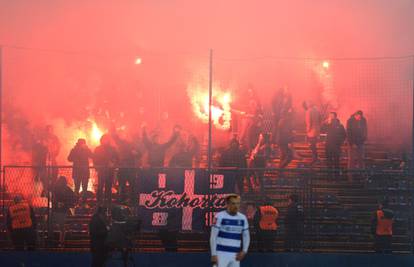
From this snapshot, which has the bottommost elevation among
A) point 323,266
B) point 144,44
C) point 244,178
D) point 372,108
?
point 323,266

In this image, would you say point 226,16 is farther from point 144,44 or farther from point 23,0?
point 23,0

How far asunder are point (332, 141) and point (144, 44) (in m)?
8.67

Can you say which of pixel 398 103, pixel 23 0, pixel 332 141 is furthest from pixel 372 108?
pixel 23 0

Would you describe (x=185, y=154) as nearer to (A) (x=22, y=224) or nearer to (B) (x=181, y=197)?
(B) (x=181, y=197)

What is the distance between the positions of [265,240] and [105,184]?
3514 mm

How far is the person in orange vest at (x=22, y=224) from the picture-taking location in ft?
56.5

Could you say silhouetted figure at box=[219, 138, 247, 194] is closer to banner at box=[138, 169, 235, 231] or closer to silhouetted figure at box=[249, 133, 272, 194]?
silhouetted figure at box=[249, 133, 272, 194]

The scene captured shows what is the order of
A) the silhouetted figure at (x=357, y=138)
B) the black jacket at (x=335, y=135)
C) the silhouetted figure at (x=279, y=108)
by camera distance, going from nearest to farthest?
the black jacket at (x=335, y=135), the silhouetted figure at (x=357, y=138), the silhouetted figure at (x=279, y=108)

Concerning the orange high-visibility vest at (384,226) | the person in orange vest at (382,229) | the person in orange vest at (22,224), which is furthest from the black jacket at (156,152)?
the orange high-visibility vest at (384,226)

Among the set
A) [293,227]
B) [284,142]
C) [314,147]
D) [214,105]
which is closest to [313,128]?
[314,147]

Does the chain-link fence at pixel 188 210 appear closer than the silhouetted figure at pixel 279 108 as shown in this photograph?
Yes

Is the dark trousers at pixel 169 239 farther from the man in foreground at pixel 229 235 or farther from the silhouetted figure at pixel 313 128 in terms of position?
the silhouetted figure at pixel 313 128

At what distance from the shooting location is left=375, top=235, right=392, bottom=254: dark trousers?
17453 millimetres

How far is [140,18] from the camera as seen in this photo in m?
26.8
